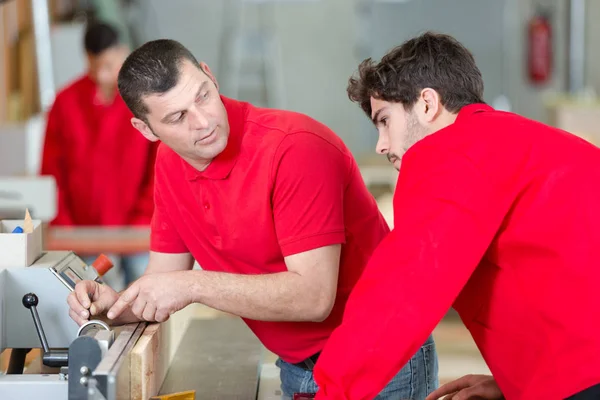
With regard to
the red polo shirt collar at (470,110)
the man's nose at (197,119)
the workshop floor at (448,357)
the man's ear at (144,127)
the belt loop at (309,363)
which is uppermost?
the red polo shirt collar at (470,110)

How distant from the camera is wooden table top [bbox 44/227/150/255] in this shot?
378 centimetres

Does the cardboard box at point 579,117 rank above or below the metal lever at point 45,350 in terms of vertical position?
below

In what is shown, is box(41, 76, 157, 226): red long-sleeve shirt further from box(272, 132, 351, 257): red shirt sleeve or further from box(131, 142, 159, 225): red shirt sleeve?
box(272, 132, 351, 257): red shirt sleeve

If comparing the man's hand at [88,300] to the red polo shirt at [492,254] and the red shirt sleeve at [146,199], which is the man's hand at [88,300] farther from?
the red shirt sleeve at [146,199]

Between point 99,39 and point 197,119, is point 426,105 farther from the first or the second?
point 99,39

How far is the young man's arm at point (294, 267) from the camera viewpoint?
5.84 ft

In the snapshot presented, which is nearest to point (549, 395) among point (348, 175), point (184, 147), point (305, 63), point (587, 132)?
point (348, 175)

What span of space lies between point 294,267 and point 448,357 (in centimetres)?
195

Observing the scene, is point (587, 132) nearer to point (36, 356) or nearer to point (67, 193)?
point (67, 193)

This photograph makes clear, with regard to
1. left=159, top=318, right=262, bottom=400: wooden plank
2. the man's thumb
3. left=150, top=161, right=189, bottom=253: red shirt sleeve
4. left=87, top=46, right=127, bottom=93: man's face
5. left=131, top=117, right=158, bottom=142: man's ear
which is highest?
left=131, top=117, right=158, bottom=142: man's ear

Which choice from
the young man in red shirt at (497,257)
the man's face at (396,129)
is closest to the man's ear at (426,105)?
the man's face at (396,129)

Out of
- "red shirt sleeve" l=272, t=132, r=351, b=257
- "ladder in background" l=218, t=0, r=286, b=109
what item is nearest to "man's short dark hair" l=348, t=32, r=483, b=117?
"red shirt sleeve" l=272, t=132, r=351, b=257

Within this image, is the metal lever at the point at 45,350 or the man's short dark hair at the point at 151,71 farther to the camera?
the man's short dark hair at the point at 151,71

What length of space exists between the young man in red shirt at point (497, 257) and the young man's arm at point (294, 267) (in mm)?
367
